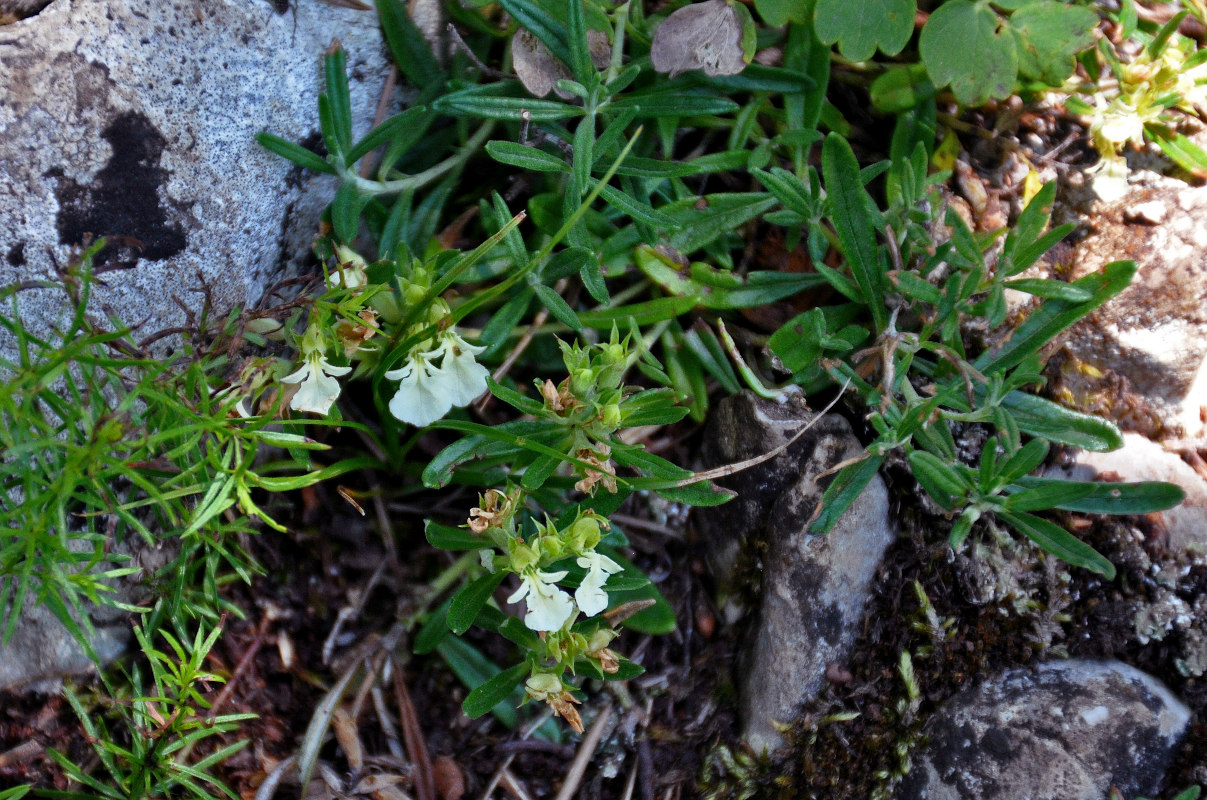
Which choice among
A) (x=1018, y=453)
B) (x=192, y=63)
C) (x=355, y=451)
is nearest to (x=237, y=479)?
(x=355, y=451)

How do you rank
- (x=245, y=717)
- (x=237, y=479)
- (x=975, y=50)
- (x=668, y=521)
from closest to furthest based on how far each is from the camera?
(x=237, y=479), (x=245, y=717), (x=975, y=50), (x=668, y=521)

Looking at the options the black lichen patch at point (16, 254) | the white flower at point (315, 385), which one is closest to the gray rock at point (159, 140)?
the black lichen patch at point (16, 254)

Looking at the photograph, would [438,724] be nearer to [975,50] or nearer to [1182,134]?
[975,50]

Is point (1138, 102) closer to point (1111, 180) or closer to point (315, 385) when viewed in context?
point (1111, 180)

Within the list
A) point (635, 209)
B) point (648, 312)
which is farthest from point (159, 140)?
point (648, 312)

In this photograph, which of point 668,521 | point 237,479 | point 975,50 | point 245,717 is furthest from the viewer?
point 668,521

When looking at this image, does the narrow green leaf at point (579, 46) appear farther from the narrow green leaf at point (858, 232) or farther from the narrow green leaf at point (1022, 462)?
the narrow green leaf at point (1022, 462)
